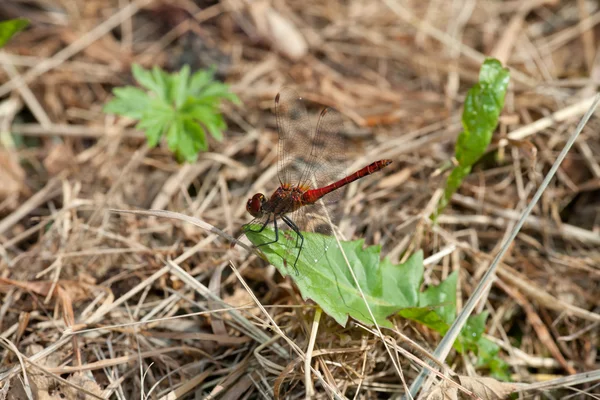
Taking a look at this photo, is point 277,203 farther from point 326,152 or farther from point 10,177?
point 10,177

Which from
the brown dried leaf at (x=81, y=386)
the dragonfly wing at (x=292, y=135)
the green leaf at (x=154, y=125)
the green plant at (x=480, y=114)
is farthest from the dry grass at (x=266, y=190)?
the dragonfly wing at (x=292, y=135)

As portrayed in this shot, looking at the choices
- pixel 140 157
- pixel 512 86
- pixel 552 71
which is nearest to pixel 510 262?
pixel 512 86

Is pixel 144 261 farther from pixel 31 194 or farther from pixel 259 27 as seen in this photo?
pixel 259 27

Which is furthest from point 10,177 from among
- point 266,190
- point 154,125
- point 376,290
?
point 376,290

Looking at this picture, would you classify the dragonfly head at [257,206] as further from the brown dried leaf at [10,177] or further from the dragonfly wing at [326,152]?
the brown dried leaf at [10,177]

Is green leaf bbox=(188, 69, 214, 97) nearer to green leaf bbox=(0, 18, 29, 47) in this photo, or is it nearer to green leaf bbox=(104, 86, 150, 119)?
green leaf bbox=(104, 86, 150, 119)

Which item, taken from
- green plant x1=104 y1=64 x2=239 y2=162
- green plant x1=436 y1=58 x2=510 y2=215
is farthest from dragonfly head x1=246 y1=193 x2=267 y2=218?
green plant x1=436 y1=58 x2=510 y2=215
